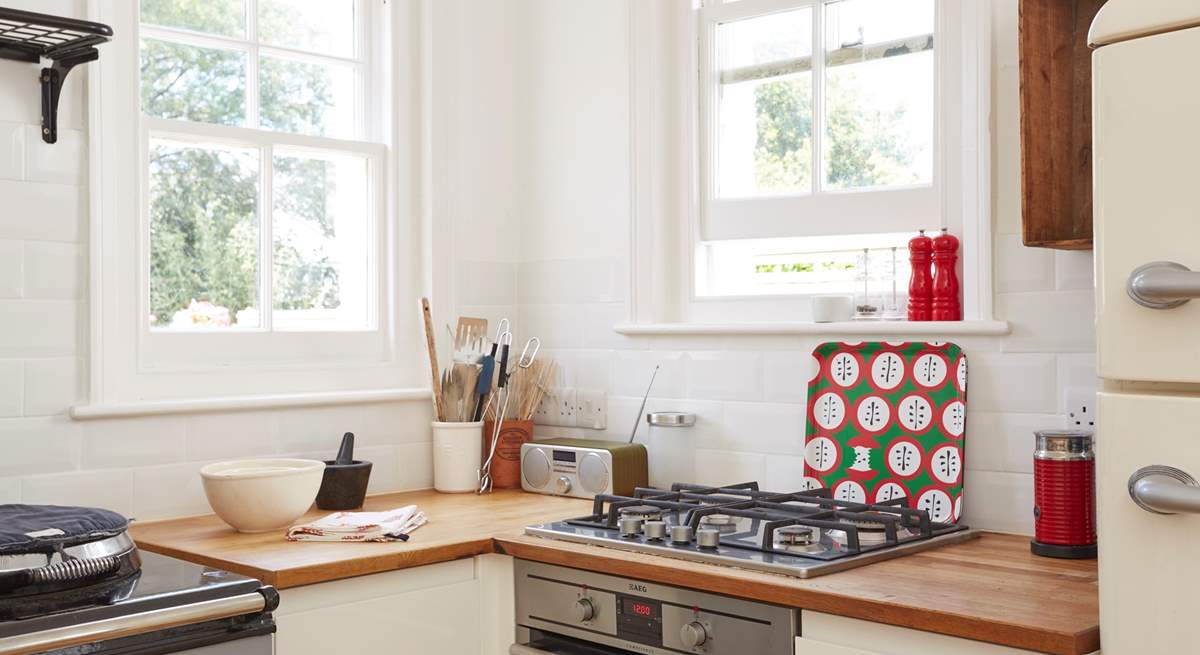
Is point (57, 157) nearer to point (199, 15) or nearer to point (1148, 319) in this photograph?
point (199, 15)

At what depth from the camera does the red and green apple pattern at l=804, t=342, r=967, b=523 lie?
2.32 metres

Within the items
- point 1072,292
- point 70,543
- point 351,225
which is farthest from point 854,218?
point 70,543

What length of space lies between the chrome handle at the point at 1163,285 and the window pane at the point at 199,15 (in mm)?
2082

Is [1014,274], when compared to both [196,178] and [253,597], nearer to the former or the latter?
[253,597]

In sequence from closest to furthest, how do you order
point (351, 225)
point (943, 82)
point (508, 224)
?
point (943, 82)
point (351, 225)
point (508, 224)

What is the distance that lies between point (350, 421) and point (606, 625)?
1.01m

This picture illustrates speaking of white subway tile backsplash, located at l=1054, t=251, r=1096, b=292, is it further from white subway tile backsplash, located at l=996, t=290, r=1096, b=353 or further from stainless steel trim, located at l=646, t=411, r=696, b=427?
stainless steel trim, located at l=646, t=411, r=696, b=427

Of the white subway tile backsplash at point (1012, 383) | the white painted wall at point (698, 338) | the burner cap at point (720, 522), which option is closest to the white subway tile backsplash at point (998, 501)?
the white painted wall at point (698, 338)

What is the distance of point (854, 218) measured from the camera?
8.50 feet

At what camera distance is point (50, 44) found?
7.36 feet

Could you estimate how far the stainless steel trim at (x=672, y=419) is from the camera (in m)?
2.69

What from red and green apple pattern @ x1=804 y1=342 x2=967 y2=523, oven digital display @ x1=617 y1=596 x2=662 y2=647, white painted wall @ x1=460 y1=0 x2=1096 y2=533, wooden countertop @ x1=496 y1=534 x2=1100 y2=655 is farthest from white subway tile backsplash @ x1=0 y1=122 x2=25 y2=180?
red and green apple pattern @ x1=804 y1=342 x2=967 y2=523

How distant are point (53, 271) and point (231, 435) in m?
0.52

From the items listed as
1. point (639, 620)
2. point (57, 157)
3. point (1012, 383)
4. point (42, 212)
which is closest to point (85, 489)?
point (42, 212)
